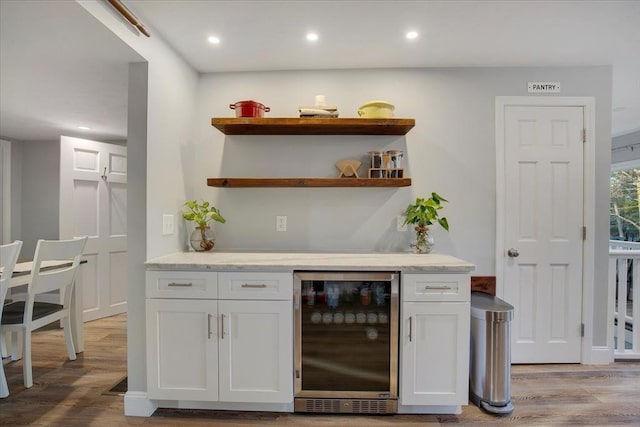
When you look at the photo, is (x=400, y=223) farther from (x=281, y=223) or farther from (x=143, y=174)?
(x=143, y=174)

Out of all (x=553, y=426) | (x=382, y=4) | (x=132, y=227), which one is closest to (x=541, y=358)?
(x=553, y=426)

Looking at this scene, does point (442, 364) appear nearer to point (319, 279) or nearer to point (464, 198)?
point (319, 279)

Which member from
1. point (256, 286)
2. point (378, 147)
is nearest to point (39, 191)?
point (256, 286)

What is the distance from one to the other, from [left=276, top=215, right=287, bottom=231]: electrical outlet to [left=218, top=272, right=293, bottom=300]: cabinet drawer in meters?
0.68

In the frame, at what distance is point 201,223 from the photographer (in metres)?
2.35

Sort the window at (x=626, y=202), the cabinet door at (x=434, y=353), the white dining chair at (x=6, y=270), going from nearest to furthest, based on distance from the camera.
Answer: the cabinet door at (x=434, y=353) → the white dining chair at (x=6, y=270) → the window at (x=626, y=202)

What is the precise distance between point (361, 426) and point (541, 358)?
1660 mm

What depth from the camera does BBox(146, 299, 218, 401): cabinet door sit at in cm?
192

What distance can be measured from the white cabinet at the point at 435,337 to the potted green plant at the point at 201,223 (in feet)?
4.61

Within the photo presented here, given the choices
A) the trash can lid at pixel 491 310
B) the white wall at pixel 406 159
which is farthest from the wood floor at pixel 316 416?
the white wall at pixel 406 159

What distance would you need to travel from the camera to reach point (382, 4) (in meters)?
1.77

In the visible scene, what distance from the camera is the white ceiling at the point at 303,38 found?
1748 millimetres

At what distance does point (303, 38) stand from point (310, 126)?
22.0 inches

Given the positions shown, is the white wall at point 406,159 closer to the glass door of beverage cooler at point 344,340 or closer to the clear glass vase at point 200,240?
the clear glass vase at point 200,240
